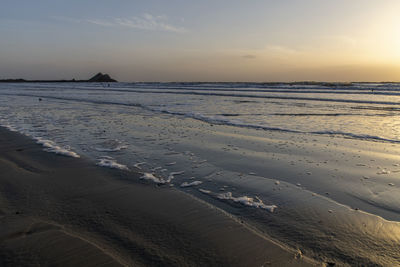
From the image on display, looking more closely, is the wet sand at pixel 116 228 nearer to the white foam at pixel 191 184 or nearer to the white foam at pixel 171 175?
the white foam at pixel 191 184

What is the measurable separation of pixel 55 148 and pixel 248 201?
15.8ft

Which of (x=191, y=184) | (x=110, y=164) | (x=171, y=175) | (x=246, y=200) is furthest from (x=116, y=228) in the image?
(x=110, y=164)

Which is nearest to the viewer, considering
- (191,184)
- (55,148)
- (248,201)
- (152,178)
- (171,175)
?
(248,201)

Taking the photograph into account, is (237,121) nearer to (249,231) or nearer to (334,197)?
(334,197)

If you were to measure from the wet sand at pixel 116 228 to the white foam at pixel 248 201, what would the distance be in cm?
41

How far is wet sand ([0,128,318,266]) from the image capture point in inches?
98.0

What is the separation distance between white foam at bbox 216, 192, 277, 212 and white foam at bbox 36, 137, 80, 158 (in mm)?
3498

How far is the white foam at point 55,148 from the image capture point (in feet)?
19.7

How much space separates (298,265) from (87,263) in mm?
1818

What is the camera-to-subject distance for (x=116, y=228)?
3008 millimetres

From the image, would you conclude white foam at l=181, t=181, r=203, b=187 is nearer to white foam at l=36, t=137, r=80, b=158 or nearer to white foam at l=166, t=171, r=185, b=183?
white foam at l=166, t=171, r=185, b=183

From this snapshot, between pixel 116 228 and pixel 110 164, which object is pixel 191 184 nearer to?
pixel 116 228

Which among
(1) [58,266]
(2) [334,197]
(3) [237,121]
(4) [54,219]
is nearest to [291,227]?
(2) [334,197]

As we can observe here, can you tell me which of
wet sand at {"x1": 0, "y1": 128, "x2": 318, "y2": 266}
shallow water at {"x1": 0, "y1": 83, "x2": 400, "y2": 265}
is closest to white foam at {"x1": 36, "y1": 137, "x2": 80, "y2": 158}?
shallow water at {"x1": 0, "y1": 83, "x2": 400, "y2": 265}
